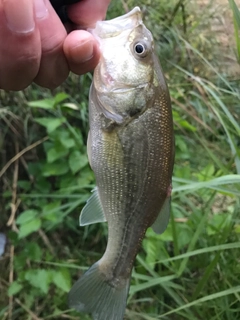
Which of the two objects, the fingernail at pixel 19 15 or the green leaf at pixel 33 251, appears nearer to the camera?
the fingernail at pixel 19 15

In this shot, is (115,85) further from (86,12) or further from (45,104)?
(45,104)

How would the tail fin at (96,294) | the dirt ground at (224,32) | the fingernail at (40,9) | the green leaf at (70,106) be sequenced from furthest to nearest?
the dirt ground at (224,32)
the green leaf at (70,106)
the tail fin at (96,294)
the fingernail at (40,9)

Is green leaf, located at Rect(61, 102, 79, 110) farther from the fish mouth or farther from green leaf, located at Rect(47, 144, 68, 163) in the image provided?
the fish mouth

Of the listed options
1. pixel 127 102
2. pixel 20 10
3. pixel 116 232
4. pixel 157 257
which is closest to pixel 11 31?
Result: pixel 20 10

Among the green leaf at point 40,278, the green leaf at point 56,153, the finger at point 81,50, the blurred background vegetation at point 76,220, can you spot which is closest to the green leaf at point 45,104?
the blurred background vegetation at point 76,220

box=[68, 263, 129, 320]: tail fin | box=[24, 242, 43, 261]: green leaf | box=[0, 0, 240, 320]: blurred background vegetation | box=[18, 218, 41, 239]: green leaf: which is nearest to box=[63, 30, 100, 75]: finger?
box=[68, 263, 129, 320]: tail fin

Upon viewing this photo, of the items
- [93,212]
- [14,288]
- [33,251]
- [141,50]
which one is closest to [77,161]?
[33,251]

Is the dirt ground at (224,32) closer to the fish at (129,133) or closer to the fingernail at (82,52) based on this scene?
the fish at (129,133)
